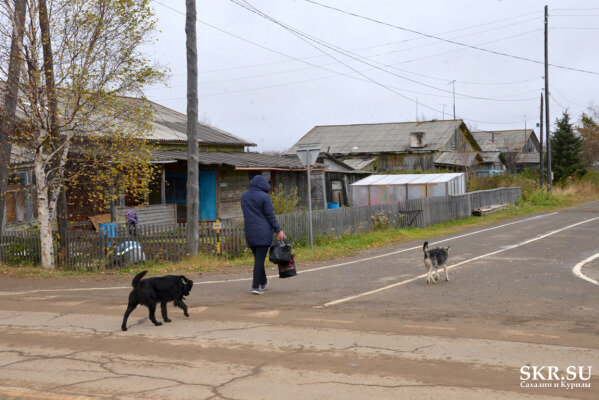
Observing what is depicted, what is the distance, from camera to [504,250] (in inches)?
623

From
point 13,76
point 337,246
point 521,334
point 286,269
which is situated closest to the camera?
point 521,334

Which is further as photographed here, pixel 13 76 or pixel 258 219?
pixel 13 76

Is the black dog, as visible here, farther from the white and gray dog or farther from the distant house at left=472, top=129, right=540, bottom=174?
the distant house at left=472, top=129, right=540, bottom=174

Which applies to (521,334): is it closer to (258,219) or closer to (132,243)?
(258,219)

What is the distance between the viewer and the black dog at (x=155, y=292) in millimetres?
7553

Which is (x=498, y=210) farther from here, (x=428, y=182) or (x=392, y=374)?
(x=392, y=374)

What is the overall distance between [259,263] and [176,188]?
1849 centimetres

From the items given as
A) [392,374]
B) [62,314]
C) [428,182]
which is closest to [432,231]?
[428,182]

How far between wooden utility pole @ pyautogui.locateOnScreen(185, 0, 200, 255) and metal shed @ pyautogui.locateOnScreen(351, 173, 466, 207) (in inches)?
661

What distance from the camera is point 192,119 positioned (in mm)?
15820

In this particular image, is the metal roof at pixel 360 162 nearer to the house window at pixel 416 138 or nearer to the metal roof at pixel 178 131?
the house window at pixel 416 138

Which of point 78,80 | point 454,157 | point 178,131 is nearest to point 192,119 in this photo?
point 78,80

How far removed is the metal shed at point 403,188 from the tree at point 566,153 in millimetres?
31341

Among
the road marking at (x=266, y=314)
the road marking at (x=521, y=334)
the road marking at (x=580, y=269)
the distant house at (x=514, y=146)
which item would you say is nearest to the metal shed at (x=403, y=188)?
the road marking at (x=580, y=269)
